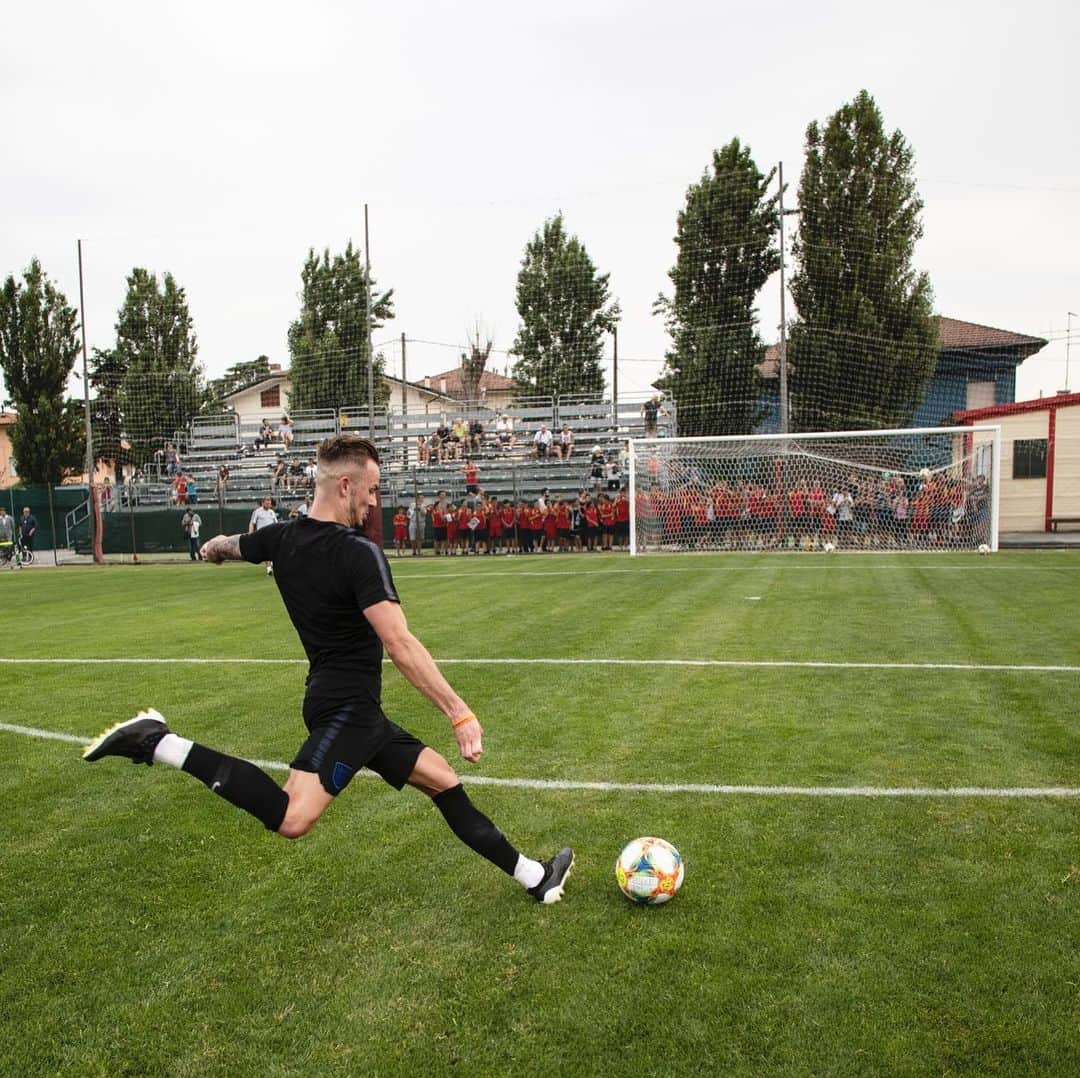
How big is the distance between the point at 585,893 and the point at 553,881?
162 millimetres

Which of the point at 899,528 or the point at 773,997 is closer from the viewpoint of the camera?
the point at 773,997

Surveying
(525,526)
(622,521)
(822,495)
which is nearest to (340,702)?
(822,495)

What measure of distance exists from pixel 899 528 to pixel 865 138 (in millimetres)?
17265

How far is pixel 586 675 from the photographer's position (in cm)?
805

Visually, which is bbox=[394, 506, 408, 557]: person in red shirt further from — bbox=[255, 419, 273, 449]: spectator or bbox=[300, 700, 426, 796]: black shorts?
bbox=[300, 700, 426, 796]: black shorts

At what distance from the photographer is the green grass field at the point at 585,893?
2777 mm

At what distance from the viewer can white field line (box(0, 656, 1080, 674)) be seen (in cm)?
797

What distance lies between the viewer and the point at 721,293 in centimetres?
3303

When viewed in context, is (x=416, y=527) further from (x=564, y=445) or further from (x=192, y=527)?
(x=192, y=527)

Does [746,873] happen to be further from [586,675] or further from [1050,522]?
[1050,522]

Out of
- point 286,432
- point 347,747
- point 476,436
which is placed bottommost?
point 347,747

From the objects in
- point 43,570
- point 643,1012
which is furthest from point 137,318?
point 643,1012

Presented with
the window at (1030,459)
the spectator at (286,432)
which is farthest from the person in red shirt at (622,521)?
the spectator at (286,432)

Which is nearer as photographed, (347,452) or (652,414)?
(347,452)
